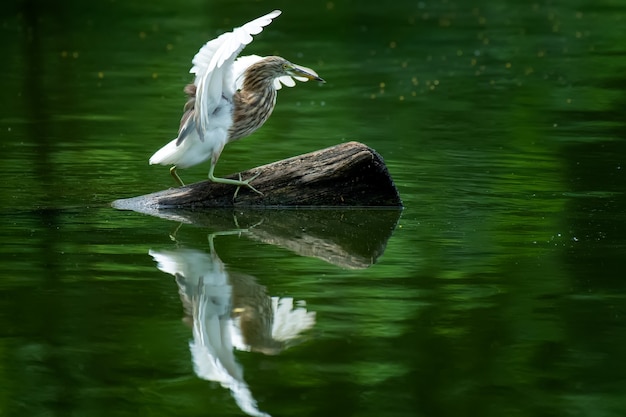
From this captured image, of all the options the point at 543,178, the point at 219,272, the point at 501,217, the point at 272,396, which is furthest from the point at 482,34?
the point at 272,396

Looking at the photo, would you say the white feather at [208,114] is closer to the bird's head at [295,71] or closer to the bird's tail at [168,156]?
the bird's tail at [168,156]

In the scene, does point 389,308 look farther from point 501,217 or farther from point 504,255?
point 501,217

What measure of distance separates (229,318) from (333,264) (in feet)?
4.15

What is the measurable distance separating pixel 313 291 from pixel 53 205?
278 centimetres

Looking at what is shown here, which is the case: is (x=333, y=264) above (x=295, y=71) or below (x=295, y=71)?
below

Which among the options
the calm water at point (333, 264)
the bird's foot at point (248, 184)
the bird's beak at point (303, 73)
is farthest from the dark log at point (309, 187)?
the bird's beak at point (303, 73)

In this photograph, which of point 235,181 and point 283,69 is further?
point 283,69

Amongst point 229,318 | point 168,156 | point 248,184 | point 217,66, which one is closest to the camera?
point 229,318

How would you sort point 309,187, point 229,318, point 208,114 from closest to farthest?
1. point 229,318
2. point 208,114
3. point 309,187

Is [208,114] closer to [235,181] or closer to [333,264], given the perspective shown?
[235,181]

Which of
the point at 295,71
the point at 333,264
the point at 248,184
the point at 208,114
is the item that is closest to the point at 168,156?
the point at 208,114

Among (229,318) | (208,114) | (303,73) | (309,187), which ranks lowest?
(309,187)

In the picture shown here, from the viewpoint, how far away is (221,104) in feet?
28.3

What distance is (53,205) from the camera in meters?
9.12
